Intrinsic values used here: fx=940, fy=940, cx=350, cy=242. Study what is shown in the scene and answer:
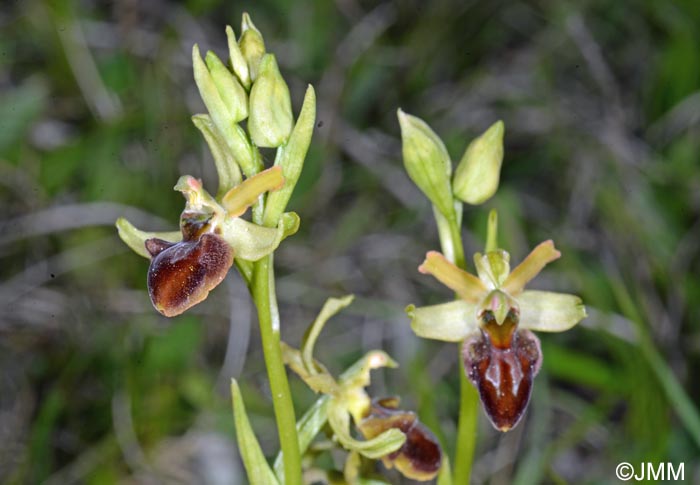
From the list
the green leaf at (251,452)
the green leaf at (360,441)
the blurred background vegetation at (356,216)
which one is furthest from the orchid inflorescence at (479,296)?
the blurred background vegetation at (356,216)

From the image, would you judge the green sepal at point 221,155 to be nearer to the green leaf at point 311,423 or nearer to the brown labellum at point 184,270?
the brown labellum at point 184,270

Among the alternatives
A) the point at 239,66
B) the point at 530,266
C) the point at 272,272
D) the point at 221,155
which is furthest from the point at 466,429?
the point at 239,66

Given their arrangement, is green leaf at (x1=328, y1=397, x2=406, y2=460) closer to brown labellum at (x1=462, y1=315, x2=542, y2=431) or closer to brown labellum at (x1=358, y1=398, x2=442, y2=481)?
brown labellum at (x1=358, y1=398, x2=442, y2=481)

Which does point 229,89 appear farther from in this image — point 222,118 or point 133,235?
point 133,235

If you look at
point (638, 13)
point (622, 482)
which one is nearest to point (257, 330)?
point (622, 482)

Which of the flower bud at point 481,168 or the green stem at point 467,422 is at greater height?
the flower bud at point 481,168

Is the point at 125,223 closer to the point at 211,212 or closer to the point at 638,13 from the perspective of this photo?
the point at 211,212

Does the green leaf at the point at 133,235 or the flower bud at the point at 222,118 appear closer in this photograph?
the flower bud at the point at 222,118
